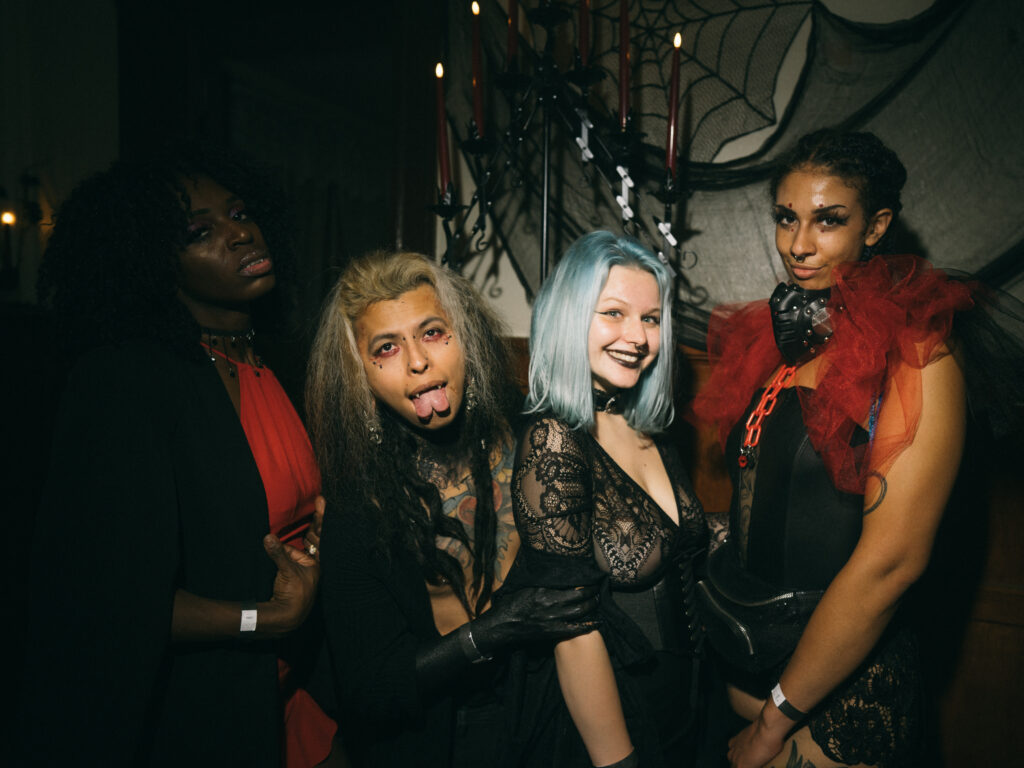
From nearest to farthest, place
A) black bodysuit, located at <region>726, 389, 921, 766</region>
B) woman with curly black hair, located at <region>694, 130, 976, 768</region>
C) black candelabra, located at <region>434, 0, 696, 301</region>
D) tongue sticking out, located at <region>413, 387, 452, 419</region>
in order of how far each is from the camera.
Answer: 1. woman with curly black hair, located at <region>694, 130, 976, 768</region>
2. black bodysuit, located at <region>726, 389, 921, 766</region>
3. tongue sticking out, located at <region>413, 387, 452, 419</region>
4. black candelabra, located at <region>434, 0, 696, 301</region>

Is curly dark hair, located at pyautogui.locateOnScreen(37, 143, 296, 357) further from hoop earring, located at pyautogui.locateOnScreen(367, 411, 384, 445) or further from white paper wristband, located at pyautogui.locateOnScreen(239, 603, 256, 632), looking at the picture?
white paper wristband, located at pyautogui.locateOnScreen(239, 603, 256, 632)

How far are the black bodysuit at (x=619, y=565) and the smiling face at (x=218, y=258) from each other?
2.78 ft

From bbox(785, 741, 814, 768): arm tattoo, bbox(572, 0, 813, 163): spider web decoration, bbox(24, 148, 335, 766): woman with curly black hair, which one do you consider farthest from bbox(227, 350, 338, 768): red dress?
bbox(572, 0, 813, 163): spider web decoration

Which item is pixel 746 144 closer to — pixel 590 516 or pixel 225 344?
pixel 590 516

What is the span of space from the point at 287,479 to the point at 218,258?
0.61m

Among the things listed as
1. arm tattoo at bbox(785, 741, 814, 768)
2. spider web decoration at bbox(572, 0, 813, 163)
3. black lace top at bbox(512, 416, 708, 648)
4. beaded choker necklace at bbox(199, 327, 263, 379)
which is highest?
spider web decoration at bbox(572, 0, 813, 163)

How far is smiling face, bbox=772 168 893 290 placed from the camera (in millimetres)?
1346

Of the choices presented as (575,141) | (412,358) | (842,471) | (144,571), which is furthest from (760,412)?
(144,571)

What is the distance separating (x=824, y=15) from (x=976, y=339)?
1510 millimetres

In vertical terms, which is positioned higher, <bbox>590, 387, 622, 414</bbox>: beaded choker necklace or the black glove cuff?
<bbox>590, 387, 622, 414</bbox>: beaded choker necklace

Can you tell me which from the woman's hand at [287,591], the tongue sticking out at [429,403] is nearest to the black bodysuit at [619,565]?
the tongue sticking out at [429,403]

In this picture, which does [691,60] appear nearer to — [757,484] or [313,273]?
[757,484]

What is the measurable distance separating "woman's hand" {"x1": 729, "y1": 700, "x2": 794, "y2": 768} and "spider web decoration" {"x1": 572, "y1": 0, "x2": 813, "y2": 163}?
1.95m

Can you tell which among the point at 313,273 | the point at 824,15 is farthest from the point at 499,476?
the point at 313,273
